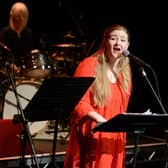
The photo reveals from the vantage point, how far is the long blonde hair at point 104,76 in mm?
4012

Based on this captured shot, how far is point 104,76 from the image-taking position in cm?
408

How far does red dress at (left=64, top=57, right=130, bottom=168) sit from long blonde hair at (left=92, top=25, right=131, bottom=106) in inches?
1.8

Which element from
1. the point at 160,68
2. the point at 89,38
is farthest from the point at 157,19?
the point at 89,38

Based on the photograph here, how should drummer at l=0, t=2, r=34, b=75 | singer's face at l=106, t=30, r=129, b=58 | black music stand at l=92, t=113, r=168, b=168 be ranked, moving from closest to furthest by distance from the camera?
1. black music stand at l=92, t=113, r=168, b=168
2. singer's face at l=106, t=30, r=129, b=58
3. drummer at l=0, t=2, r=34, b=75

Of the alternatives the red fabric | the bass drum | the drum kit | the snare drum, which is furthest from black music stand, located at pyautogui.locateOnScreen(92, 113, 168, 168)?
the snare drum

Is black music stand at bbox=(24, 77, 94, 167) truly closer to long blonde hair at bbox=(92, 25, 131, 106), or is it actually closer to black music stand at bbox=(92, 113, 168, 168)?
long blonde hair at bbox=(92, 25, 131, 106)

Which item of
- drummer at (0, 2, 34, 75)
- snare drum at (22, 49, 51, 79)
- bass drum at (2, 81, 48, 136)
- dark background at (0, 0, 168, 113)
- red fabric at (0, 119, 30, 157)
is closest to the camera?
red fabric at (0, 119, 30, 157)

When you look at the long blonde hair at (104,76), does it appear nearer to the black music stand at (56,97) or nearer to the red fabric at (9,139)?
the black music stand at (56,97)

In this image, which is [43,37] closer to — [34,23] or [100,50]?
[34,23]

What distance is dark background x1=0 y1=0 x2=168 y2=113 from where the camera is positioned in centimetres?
791

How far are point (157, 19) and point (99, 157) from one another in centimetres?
429

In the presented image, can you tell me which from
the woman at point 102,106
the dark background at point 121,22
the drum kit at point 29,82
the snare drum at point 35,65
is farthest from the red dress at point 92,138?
the dark background at point 121,22

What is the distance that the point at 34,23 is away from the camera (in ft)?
32.9

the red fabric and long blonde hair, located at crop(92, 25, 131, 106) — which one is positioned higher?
long blonde hair, located at crop(92, 25, 131, 106)
